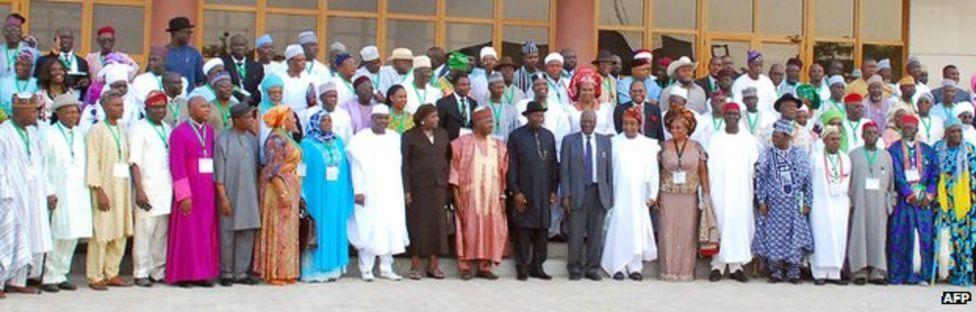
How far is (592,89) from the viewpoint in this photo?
1257 cm

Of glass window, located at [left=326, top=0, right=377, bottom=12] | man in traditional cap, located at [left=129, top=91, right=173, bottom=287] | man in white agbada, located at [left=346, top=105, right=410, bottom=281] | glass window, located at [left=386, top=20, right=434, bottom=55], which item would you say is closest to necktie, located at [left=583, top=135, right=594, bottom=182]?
man in white agbada, located at [left=346, top=105, right=410, bottom=281]

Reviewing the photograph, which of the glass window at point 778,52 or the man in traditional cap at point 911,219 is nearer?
the man in traditional cap at point 911,219

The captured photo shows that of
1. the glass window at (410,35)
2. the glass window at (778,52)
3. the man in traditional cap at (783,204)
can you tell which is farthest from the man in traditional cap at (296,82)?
the glass window at (778,52)

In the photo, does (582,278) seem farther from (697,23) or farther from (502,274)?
(697,23)

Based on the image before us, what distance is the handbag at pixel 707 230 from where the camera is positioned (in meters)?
12.2

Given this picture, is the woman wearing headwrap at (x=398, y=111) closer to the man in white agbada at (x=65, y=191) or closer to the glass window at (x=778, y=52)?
the man in white agbada at (x=65, y=191)

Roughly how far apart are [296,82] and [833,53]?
935cm

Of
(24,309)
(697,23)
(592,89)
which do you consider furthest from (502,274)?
(697,23)

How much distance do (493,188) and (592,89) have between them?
162cm

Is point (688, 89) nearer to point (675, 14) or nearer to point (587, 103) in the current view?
point (587, 103)

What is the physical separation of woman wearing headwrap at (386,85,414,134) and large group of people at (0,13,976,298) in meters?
0.03

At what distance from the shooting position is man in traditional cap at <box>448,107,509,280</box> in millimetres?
11688

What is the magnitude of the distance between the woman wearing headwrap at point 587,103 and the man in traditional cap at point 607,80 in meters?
0.30

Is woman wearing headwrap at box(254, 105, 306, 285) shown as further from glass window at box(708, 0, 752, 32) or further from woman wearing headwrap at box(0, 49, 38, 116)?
glass window at box(708, 0, 752, 32)
